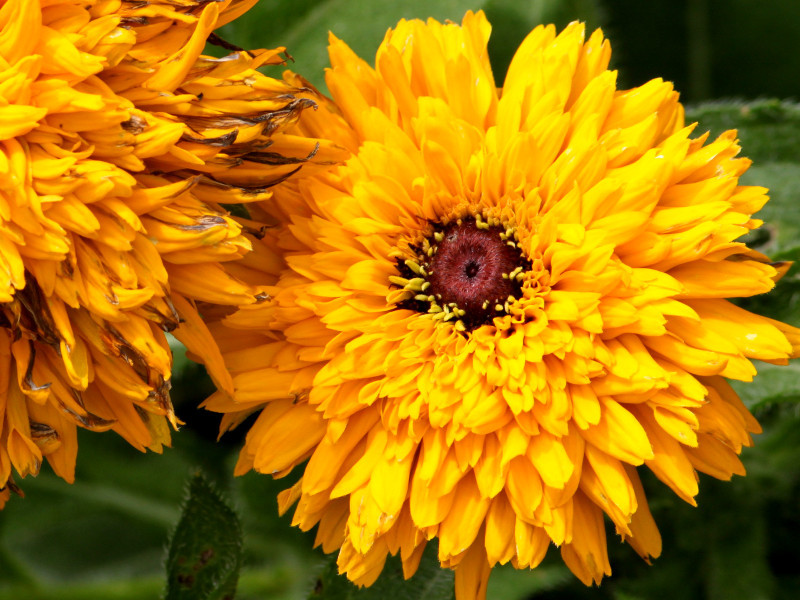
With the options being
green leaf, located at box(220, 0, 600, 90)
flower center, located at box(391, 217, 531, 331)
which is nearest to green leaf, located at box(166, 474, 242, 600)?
flower center, located at box(391, 217, 531, 331)

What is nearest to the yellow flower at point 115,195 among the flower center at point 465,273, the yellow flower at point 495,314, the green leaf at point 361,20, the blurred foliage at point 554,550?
the yellow flower at point 495,314

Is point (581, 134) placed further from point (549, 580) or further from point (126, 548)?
point (126, 548)

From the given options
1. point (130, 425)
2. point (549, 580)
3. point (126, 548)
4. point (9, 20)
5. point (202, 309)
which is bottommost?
point (126, 548)

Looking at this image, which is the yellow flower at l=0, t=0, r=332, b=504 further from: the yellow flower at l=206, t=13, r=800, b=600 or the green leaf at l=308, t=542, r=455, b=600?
the green leaf at l=308, t=542, r=455, b=600

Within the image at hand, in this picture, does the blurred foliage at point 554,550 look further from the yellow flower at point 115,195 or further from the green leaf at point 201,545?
the yellow flower at point 115,195

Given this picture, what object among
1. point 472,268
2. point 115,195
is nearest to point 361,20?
point 472,268

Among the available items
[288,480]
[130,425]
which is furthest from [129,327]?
[288,480]
